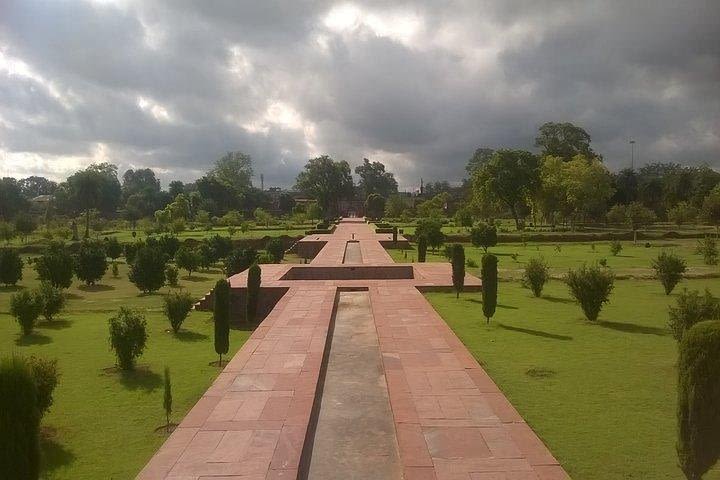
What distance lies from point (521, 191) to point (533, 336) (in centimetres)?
3553

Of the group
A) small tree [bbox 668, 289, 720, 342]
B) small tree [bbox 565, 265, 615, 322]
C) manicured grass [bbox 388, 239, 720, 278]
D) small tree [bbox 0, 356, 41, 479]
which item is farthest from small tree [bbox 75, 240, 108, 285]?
small tree [bbox 668, 289, 720, 342]

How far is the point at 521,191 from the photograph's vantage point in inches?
1702

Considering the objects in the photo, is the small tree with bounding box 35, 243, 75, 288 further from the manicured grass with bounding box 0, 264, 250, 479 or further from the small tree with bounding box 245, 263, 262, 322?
the small tree with bounding box 245, 263, 262, 322

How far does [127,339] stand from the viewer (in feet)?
25.9

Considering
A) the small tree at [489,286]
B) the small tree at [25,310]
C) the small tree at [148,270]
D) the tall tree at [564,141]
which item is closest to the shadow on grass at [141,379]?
the small tree at [25,310]

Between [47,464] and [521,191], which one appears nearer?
[47,464]

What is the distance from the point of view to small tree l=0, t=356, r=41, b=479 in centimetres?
353

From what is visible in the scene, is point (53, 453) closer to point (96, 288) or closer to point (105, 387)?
point (105, 387)

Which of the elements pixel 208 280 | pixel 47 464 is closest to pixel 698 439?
pixel 47 464

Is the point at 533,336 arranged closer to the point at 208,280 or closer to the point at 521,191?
the point at 208,280

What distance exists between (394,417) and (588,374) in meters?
3.16

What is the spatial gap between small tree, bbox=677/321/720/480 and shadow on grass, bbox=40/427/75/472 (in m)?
5.05

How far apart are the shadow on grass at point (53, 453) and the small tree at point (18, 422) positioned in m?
1.41

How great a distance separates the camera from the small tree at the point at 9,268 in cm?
1778
